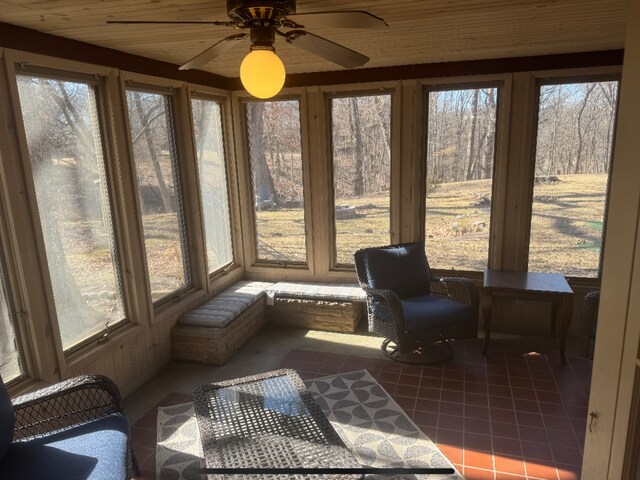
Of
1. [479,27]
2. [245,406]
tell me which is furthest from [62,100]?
[479,27]

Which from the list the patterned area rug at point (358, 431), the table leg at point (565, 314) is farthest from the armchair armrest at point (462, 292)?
the patterned area rug at point (358, 431)

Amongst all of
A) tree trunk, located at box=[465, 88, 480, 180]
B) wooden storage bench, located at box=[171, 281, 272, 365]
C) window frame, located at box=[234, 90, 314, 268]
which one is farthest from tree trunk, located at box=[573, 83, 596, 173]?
wooden storage bench, located at box=[171, 281, 272, 365]

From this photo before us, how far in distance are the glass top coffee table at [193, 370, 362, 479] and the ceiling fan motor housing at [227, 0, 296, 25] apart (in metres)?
→ 1.82

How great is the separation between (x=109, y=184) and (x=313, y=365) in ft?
6.72

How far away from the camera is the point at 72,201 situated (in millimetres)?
2906

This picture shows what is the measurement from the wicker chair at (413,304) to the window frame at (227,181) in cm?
146

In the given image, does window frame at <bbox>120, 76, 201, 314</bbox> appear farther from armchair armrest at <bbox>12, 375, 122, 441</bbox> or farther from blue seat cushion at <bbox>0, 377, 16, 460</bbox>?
blue seat cushion at <bbox>0, 377, 16, 460</bbox>

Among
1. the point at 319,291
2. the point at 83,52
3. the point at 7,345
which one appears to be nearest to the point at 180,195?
the point at 83,52

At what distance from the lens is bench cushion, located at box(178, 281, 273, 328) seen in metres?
3.79

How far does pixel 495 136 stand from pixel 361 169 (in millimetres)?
1221

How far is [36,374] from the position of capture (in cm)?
263

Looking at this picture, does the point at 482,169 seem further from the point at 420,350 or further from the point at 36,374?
the point at 36,374

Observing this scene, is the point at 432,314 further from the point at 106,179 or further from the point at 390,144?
the point at 106,179

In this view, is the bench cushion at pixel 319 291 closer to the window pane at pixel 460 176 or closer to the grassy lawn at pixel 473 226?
the grassy lawn at pixel 473 226
